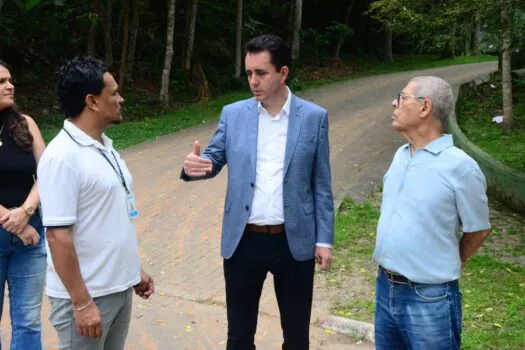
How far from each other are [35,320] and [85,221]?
1351mm

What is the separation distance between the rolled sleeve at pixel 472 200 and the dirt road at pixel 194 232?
6.66 ft

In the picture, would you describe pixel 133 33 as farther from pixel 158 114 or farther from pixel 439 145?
pixel 439 145

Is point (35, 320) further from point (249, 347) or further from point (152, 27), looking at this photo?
point (152, 27)

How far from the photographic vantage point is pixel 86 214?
267 cm

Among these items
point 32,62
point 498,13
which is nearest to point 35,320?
point 498,13

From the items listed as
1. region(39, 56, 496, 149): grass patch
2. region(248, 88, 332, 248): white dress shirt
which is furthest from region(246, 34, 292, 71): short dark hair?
region(39, 56, 496, 149): grass patch

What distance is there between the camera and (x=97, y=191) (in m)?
2.67

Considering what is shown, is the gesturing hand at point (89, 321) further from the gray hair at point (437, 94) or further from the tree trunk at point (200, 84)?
the tree trunk at point (200, 84)

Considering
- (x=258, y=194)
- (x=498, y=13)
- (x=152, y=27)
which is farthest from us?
(x=152, y=27)

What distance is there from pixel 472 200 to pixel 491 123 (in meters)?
12.4

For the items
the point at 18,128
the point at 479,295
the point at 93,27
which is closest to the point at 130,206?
the point at 18,128

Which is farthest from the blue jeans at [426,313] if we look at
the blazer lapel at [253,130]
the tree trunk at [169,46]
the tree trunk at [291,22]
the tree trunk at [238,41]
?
the tree trunk at [291,22]

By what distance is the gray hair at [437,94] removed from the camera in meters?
2.96

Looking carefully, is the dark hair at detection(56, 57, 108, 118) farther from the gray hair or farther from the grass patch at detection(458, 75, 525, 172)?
the grass patch at detection(458, 75, 525, 172)
